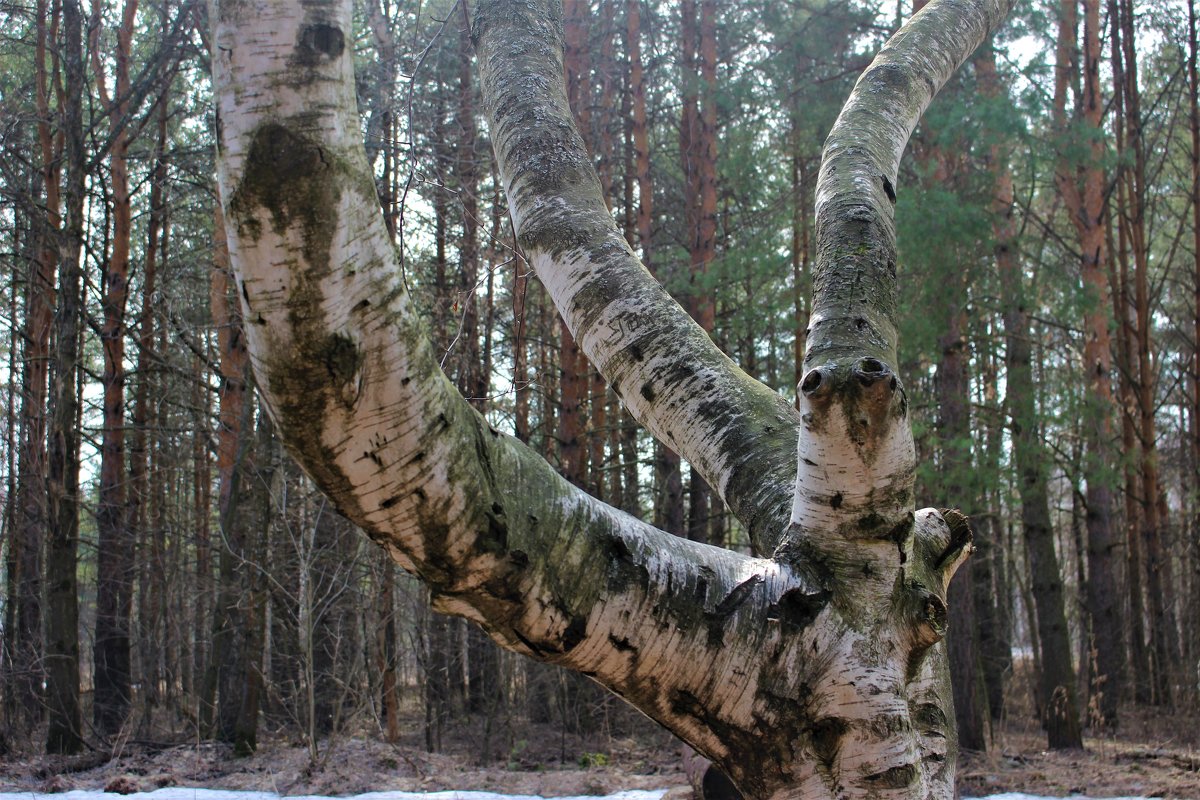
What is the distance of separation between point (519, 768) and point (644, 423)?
281 inches

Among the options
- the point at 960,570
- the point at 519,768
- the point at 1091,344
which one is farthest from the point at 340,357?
the point at 1091,344

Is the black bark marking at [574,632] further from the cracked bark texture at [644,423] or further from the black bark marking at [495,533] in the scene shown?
the black bark marking at [495,533]

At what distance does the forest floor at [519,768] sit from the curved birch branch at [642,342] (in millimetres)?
4207

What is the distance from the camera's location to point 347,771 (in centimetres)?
691

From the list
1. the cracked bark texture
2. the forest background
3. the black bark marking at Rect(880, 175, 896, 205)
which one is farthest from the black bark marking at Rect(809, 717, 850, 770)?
the forest background

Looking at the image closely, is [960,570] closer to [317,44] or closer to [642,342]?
[642,342]

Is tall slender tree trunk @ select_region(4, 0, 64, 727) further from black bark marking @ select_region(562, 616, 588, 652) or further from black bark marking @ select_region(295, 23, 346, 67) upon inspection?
black bark marking @ select_region(295, 23, 346, 67)

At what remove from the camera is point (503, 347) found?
1313cm

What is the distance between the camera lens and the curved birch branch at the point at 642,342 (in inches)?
70.1

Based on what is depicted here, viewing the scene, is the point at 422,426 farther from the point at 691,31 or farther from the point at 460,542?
the point at 691,31

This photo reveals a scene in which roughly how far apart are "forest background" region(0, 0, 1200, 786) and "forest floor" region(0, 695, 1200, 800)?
0.28 metres

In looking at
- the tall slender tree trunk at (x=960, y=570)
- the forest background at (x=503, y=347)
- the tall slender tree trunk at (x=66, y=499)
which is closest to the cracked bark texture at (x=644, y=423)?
the forest background at (x=503, y=347)

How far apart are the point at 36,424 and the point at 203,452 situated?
379 centimetres

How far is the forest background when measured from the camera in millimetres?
8156
